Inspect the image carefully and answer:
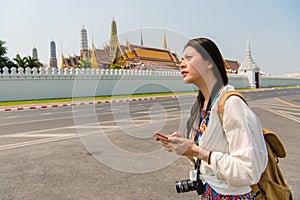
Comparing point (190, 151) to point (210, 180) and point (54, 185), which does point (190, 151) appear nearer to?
point (210, 180)

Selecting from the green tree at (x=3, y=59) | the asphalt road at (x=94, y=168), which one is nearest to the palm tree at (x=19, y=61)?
the green tree at (x=3, y=59)

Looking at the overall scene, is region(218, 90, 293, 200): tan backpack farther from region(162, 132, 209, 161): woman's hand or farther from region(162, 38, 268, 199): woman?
region(162, 132, 209, 161): woman's hand

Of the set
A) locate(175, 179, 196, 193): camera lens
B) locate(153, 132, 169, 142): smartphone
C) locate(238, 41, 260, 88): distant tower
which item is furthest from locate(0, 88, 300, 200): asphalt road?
locate(238, 41, 260, 88): distant tower

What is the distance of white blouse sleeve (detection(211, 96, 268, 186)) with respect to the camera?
115 cm

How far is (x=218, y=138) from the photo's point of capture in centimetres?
125

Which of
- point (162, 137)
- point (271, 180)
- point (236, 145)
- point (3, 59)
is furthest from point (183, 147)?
point (3, 59)

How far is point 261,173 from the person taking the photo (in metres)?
1.22

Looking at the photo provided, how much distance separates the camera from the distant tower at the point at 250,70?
4231 centimetres

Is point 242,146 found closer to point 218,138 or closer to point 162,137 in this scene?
point 218,138

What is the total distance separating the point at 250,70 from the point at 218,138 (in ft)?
145

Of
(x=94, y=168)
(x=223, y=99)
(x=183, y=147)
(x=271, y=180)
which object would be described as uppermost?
(x=223, y=99)

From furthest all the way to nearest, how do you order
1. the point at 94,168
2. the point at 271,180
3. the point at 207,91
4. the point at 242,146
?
the point at 94,168
the point at 207,91
the point at 271,180
the point at 242,146

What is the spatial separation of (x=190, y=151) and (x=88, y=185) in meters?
2.47

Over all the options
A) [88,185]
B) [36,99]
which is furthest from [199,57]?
[36,99]
